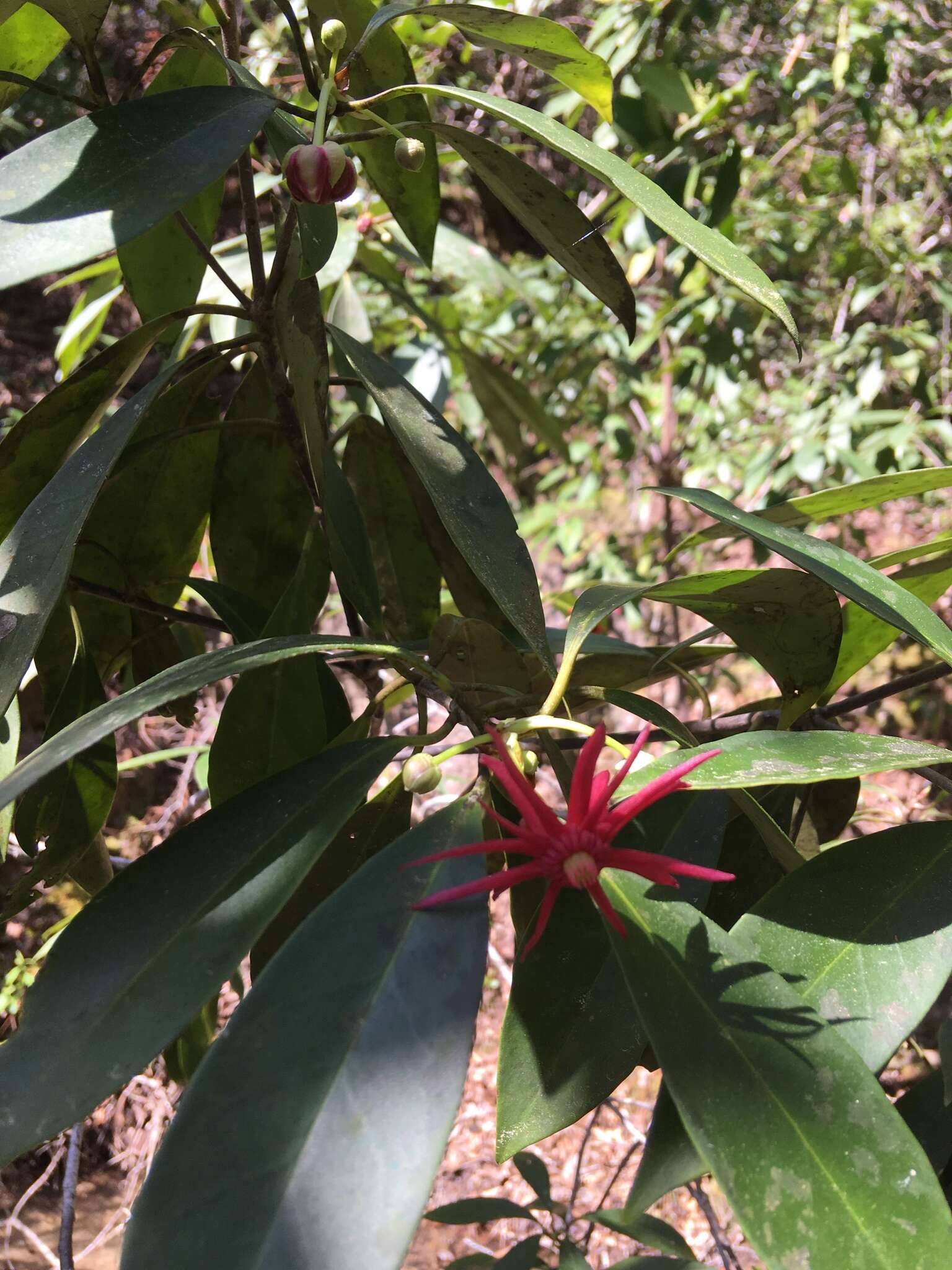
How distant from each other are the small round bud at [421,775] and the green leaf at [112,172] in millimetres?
250

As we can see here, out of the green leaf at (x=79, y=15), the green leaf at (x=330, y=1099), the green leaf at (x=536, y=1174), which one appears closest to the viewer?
the green leaf at (x=330, y=1099)

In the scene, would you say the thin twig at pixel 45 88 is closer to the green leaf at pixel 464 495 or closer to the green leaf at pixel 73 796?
the green leaf at pixel 464 495

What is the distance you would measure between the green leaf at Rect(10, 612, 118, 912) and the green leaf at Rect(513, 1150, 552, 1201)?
80cm

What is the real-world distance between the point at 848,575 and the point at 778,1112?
248mm

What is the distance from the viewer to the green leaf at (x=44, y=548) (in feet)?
1.23

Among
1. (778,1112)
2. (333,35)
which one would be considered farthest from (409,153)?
(778,1112)

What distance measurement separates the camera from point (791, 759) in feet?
1.25

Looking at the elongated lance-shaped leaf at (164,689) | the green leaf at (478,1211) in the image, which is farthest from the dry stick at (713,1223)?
the elongated lance-shaped leaf at (164,689)

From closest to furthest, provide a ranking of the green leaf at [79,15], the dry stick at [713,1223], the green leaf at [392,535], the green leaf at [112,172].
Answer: the green leaf at [112,172] < the green leaf at [79,15] < the green leaf at [392,535] < the dry stick at [713,1223]

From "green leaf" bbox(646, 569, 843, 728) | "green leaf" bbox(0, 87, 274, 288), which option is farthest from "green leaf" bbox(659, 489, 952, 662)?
"green leaf" bbox(0, 87, 274, 288)

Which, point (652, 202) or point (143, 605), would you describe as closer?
point (652, 202)

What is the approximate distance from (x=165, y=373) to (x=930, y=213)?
2638 mm

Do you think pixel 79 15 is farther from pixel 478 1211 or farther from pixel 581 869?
pixel 478 1211

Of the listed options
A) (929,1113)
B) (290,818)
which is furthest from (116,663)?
(929,1113)
